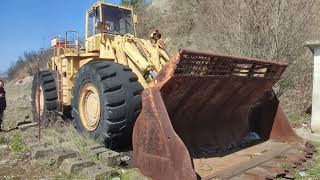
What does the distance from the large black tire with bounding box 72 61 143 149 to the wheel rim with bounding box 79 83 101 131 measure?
186 millimetres

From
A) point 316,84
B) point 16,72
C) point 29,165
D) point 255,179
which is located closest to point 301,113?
point 316,84

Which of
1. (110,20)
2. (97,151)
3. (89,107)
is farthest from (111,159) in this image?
(110,20)

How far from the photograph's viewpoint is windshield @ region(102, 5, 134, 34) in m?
8.02

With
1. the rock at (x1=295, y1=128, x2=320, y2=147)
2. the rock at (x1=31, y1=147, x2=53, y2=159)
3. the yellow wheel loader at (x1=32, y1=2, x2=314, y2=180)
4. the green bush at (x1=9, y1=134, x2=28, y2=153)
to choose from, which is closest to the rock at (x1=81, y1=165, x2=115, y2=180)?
the yellow wheel loader at (x1=32, y1=2, x2=314, y2=180)

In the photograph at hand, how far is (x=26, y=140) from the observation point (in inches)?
289

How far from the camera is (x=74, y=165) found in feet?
17.4

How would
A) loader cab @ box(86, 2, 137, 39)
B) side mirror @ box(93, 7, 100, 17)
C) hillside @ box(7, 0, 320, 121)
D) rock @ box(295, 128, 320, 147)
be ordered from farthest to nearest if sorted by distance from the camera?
hillside @ box(7, 0, 320, 121)
side mirror @ box(93, 7, 100, 17)
loader cab @ box(86, 2, 137, 39)
rock @ box(295, 128, 320, 147)

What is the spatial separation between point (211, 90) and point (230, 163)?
101 cm

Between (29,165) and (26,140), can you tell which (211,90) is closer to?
(29,165)

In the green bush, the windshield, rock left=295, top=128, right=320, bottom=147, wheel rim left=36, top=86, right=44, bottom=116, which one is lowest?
the green bush

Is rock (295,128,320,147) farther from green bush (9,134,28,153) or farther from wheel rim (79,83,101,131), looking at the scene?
green bush (9,134,28,153)

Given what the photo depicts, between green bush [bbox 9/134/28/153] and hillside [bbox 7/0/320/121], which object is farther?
hillside [bbox 7/0/320/121]

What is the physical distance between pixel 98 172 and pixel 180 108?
A: 4.54 feet

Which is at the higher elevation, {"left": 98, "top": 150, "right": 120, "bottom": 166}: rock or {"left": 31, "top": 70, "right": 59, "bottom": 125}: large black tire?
{"left": 31, "top": 70, "right": 59, "bottom": 125}: large black tire
